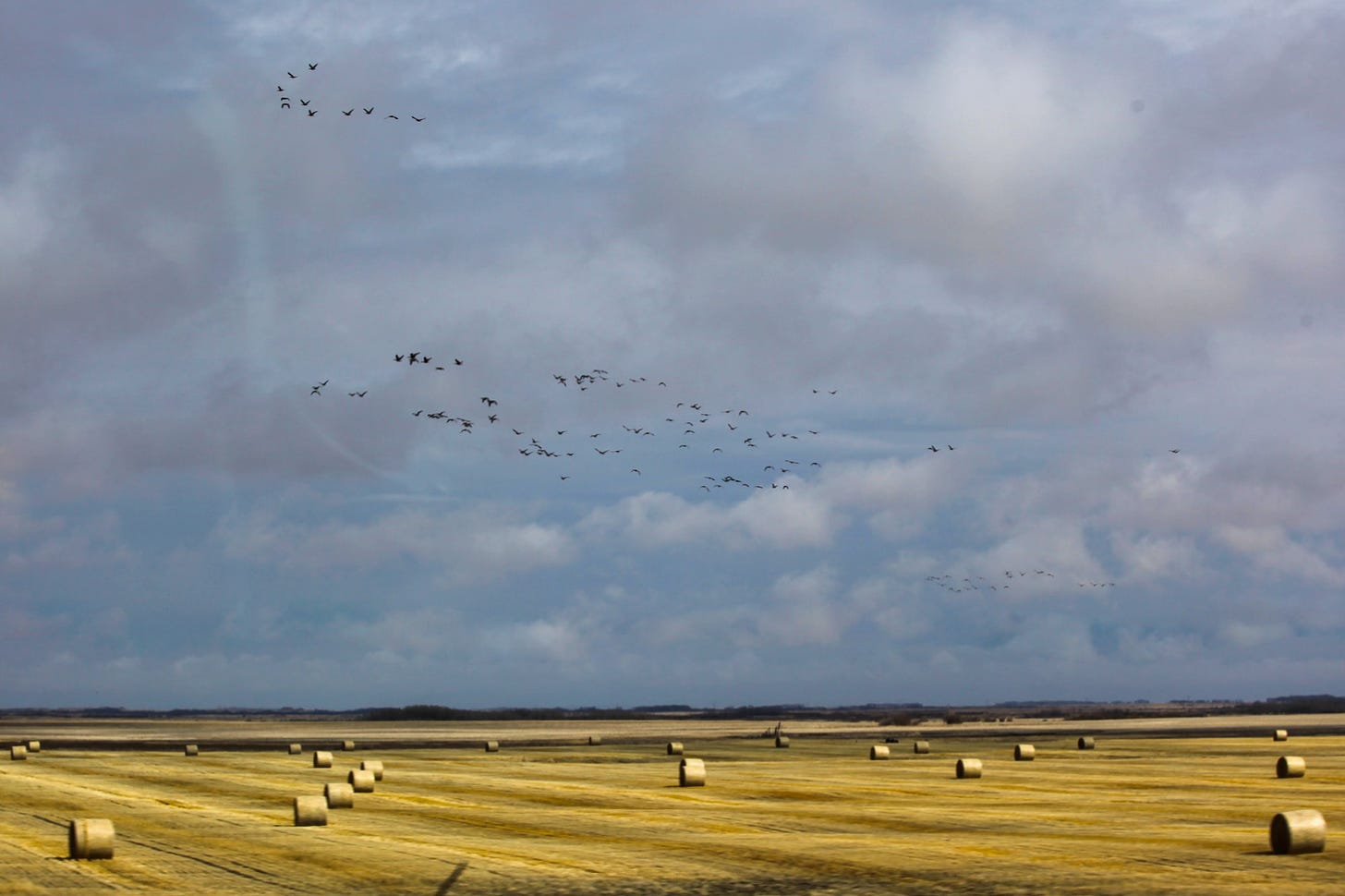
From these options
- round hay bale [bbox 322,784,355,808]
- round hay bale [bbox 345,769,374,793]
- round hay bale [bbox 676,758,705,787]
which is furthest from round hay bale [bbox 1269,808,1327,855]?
round hay bale [bbox 345,769,374,793]

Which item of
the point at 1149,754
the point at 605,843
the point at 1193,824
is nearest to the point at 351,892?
the point at 605,843

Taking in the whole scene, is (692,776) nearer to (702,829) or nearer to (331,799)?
(331,799)

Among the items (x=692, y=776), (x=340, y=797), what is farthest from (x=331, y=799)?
(x=692, y=776)

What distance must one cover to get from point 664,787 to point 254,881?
1073 inches

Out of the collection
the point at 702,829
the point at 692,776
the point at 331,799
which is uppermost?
the point at 331,799

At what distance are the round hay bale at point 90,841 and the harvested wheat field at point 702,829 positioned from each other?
1.22 ft

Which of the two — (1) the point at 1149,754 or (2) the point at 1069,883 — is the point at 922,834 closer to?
(2) the point at 1069,883

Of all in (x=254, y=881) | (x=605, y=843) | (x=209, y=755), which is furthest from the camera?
(x=209, y=755)

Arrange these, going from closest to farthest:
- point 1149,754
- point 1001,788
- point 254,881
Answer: point 254,881
point 1001,788
point 1149,754

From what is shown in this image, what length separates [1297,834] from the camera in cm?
2686

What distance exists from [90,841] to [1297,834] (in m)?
22.3

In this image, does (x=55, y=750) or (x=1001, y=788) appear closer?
(x=1001, y=788)

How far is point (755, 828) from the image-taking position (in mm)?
35750

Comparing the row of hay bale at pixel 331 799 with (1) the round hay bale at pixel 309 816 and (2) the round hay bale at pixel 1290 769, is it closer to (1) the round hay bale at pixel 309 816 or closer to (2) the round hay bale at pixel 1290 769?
(1) the round hay bale at pixel 309 816
